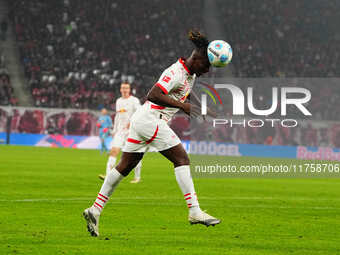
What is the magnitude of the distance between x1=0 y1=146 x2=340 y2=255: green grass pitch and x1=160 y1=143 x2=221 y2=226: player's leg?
22 centimetres

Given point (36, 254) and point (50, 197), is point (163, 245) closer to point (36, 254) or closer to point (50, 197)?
point (36, 254)

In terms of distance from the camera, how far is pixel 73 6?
156 feet

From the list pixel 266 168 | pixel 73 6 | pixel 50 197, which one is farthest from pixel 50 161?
pixel 73 6

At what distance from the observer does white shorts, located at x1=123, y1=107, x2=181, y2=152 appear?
27.6 feet

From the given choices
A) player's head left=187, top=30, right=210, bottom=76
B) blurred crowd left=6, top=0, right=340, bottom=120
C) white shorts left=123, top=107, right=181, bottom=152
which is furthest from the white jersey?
blurred crowd left=6, top=0, right=340, bottom=120

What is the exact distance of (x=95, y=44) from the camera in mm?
45125

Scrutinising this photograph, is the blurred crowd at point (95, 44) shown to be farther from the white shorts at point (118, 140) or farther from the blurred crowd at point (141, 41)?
the white shorts at point (118, 140)

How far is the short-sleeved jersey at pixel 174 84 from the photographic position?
824 centimetres

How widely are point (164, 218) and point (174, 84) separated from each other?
2.54m

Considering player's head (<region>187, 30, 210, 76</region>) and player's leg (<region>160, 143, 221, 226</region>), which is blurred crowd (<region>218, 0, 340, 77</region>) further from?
player's leg (<region>160, 143, 221, 226</region>)

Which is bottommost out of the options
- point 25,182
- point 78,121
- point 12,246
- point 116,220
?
point 78,121

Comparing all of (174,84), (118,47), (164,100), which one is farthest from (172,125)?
(164,100)

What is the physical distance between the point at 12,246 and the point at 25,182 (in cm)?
924

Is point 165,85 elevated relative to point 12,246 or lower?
elevated
